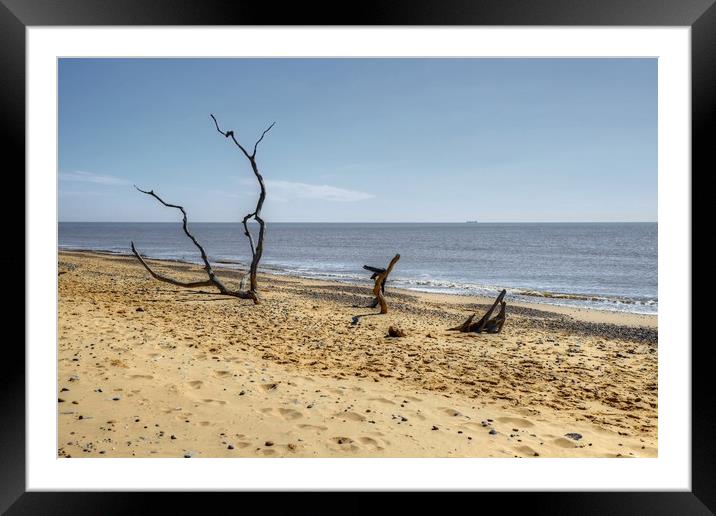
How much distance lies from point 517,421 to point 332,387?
1.62 m

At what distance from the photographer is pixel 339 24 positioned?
7.15 ft

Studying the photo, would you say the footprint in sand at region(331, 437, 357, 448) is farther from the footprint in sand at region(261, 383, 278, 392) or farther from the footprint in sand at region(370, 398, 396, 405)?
the footprint in sand at region(261, 383, 278, 392)

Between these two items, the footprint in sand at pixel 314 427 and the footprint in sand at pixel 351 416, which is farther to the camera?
the footprint in sand at pixel 351 416

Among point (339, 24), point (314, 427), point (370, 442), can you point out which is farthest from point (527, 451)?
point (339, 24)

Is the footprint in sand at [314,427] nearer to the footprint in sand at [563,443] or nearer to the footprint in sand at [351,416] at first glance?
the footprint in sand at [351,416]

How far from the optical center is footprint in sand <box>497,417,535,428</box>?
334 centimetres

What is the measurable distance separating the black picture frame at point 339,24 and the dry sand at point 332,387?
0.34 m

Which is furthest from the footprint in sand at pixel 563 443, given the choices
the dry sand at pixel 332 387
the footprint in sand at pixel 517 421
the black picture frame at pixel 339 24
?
the black picture frame at pixel 339 24

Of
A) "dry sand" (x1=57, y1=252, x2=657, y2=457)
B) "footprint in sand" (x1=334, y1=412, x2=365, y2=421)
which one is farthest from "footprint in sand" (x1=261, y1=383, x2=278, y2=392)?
"footprint in sand" (x1=334, y1=412, x2=365, y2=421)

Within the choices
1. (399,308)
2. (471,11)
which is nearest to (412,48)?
(471,11)

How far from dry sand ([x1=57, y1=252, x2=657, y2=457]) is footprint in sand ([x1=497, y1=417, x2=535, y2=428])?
0.02 meters

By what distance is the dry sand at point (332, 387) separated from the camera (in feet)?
9.12

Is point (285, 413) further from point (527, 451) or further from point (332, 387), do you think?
point (527, 451)
